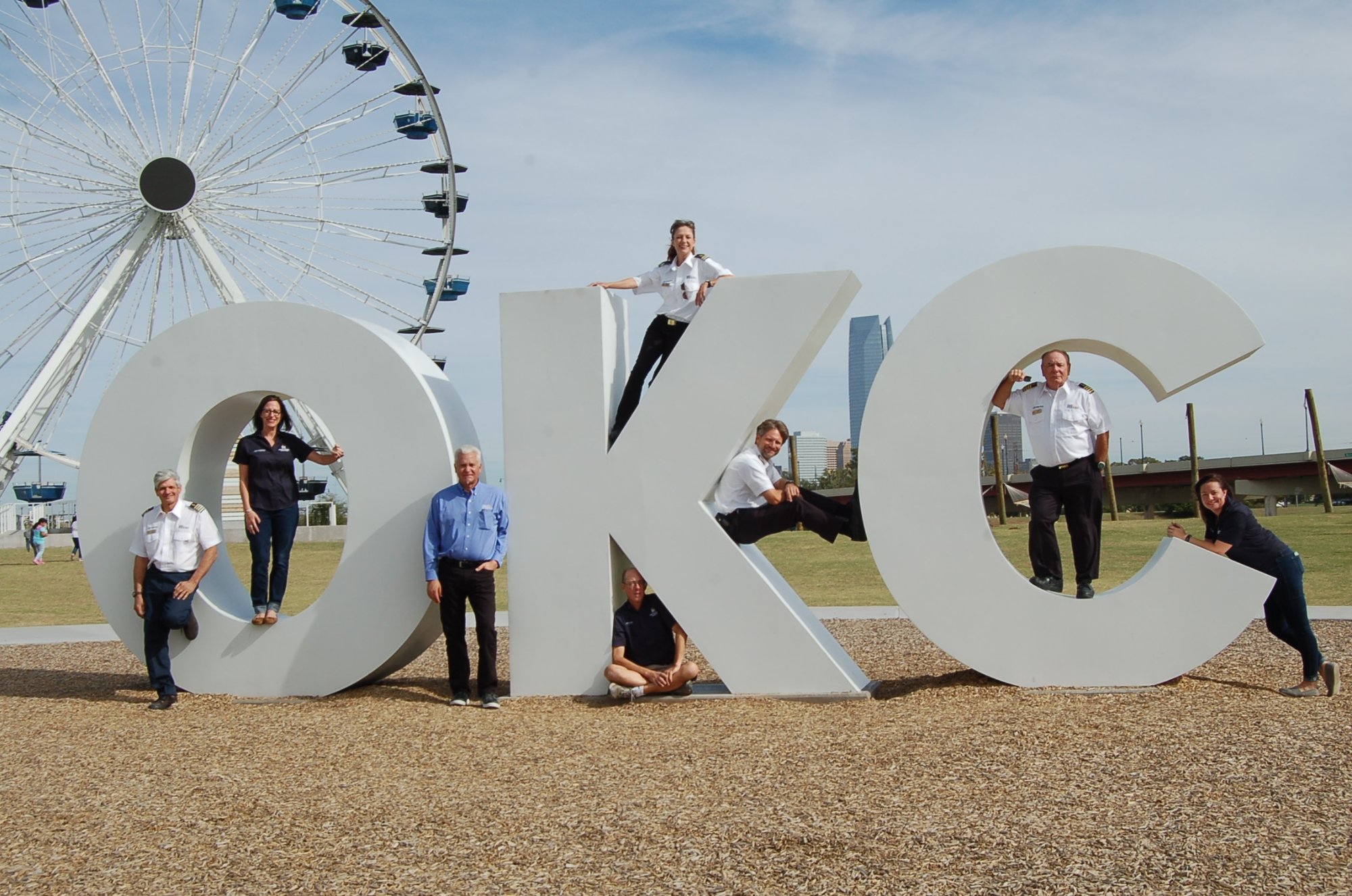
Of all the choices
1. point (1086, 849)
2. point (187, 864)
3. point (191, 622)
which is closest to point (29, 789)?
point (187, 864)

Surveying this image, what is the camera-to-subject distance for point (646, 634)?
6.54 meters

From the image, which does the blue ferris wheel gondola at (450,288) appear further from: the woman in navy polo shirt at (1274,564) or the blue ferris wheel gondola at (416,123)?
the woman in navy polo shirt at (1274,564)

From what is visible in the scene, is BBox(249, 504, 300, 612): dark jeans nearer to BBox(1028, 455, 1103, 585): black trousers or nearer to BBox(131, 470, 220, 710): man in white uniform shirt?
BBox(131, 470, 220, 710): man in white uniform shirt

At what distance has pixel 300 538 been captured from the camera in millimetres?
34906

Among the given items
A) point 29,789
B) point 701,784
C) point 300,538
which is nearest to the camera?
point 701,784

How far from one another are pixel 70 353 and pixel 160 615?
58.9 ft

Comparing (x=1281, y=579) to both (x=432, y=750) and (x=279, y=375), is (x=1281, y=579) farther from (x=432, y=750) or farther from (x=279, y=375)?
(x=279, y=375)

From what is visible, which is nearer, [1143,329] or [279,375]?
[1143,329]

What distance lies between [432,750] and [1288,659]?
18.0ft

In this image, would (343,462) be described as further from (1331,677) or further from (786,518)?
(1331,677)

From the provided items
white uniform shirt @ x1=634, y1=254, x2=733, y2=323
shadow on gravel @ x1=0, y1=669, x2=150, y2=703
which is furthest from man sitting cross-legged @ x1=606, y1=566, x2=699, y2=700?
shadow on gravel @ x1=0, y1=669, x2=150, y2=703

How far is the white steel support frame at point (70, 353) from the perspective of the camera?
21.3m

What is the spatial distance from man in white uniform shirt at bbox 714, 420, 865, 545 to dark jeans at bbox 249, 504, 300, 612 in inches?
106

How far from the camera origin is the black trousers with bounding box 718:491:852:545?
6383mm
